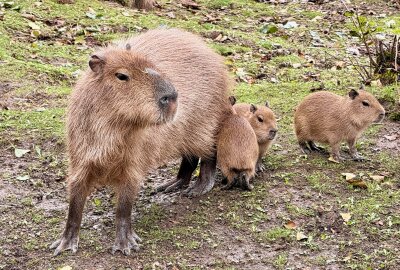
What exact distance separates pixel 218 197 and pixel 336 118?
1222 millimetres

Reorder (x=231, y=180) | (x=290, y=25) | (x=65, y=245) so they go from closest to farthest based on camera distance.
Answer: (x=65, y=245)
(x=231, y=180)
(x=290, y=25)

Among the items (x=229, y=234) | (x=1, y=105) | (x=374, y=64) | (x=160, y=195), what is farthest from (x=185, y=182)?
(x=374, y=64)

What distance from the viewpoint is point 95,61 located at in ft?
12.1

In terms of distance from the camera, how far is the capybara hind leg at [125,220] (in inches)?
155

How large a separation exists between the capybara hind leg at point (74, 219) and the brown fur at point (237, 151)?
115 cm

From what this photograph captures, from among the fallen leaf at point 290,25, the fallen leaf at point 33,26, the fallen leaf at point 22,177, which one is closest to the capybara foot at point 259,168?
the fallen leaf at point 22,177

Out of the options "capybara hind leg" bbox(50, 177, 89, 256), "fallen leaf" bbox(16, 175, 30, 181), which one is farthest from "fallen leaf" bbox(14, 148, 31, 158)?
A: "capybara hind leg" bbox(50, 177, 89, 256)

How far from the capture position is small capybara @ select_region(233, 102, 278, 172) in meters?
5.04

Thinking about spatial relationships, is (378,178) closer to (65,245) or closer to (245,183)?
(245,183)

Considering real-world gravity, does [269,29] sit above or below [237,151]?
below

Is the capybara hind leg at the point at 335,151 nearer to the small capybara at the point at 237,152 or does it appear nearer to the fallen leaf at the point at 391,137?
the fallen leaf at the point at 391,137

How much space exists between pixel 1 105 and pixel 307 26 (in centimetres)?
559

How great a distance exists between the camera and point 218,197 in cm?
466

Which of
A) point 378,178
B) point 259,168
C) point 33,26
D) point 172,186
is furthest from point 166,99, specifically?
point 33,26
